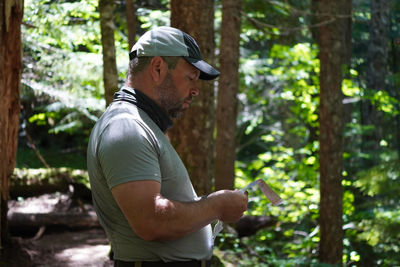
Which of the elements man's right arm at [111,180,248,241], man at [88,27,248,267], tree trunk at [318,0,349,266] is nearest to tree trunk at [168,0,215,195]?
man at [88,27,248,267]

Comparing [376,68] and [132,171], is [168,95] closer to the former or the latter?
[132,171]

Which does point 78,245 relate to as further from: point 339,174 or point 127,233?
point 127,233

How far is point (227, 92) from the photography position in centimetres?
1060

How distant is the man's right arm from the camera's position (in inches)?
85.0

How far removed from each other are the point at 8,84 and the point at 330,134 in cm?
600

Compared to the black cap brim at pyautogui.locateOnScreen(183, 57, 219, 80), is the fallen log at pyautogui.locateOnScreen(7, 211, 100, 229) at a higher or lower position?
lower

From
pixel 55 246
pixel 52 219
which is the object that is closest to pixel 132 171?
pixel 55 246

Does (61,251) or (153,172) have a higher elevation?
(153,172)

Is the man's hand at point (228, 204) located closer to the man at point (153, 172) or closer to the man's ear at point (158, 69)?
the man at point (153, 172)

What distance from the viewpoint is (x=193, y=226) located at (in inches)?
91.0

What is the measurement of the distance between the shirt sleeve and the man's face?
0.31 metres

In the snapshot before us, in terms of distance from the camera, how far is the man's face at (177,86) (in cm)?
255

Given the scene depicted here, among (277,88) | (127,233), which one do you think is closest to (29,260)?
(127,233)

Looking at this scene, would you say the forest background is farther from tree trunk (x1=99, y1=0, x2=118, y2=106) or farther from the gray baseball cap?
the gray baseball cap
